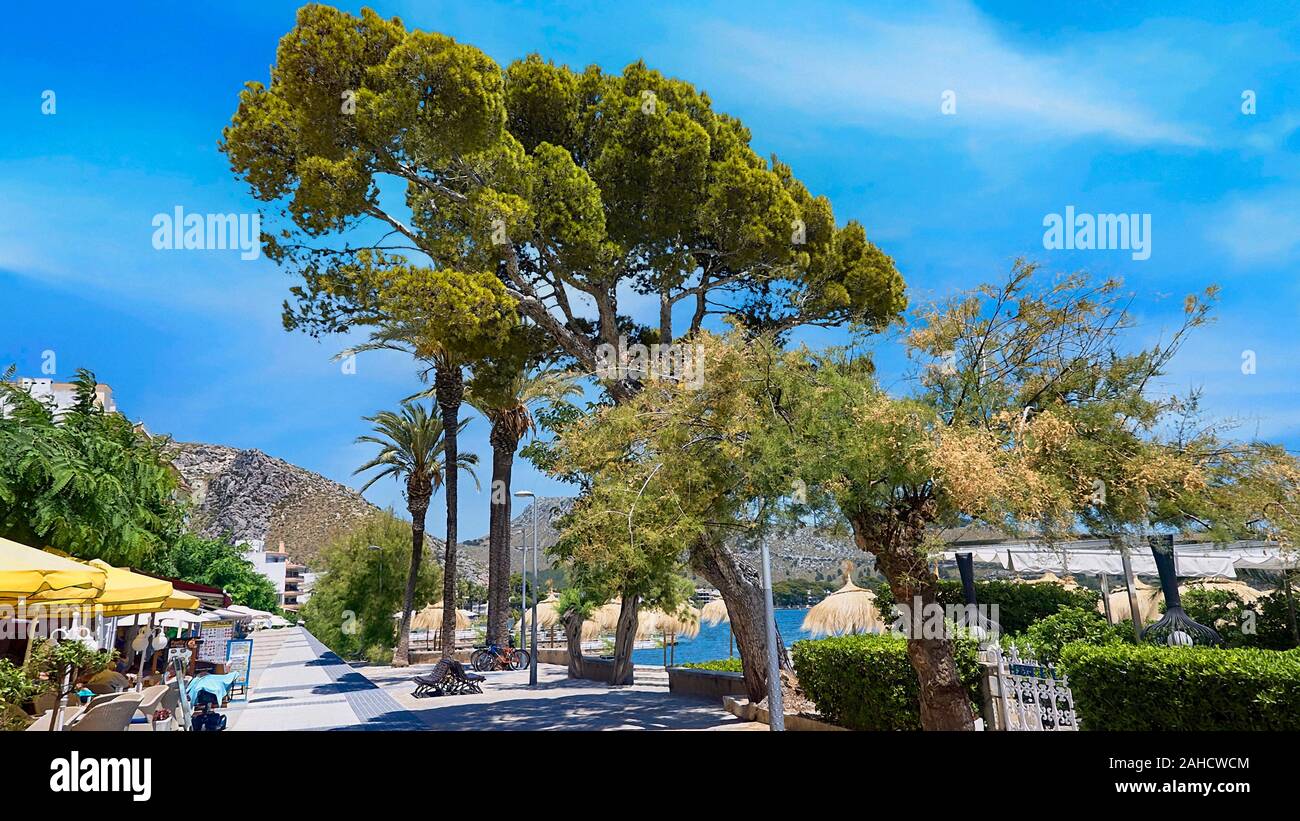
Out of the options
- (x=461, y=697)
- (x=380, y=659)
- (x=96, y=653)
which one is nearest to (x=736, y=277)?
(x=461, y=697)

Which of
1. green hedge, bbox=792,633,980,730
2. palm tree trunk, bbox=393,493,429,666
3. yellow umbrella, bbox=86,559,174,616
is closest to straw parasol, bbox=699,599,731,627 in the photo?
palm tree trunk, bbox=393,493,429,666

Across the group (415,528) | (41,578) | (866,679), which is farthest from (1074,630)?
(415,528)

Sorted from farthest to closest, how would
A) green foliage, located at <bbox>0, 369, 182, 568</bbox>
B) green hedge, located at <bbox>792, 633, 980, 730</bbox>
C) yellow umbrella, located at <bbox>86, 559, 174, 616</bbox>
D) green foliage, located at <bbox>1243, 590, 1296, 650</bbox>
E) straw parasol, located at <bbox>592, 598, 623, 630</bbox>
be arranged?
straw parasol, located at <bbox>592, 598, 623, 630</bbox> < green foliage, located at <bbox>0, 369, 182, 568</bbox> < green foliage, located at <bbox>1243, 590, 1296, 650</bbox> < green hedge, located at <bbox>792, 633, 980, 730</bbox> < yellow umbrella, located at <bbox>86, 559, 174, 616</bbox>

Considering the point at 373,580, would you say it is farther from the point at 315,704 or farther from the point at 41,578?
the point at 41,578

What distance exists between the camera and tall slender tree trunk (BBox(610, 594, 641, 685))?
77.8ft

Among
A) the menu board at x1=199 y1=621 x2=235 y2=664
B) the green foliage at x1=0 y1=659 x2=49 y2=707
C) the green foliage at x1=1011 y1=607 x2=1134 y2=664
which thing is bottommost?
the menu board at x1=199 y1=621 x2=235 y2=664

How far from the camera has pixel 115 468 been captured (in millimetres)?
16438

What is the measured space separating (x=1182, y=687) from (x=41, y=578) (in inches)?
457

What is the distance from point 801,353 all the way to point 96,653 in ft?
38.5

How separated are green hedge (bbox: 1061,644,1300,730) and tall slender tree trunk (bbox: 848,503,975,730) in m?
1.37

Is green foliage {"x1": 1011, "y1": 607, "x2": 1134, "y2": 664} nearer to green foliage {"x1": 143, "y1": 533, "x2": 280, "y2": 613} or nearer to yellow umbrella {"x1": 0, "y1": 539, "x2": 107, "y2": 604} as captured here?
yellow umbrella {"x1": 0, "y1": 539, "x2": 107, "y2": 604}
